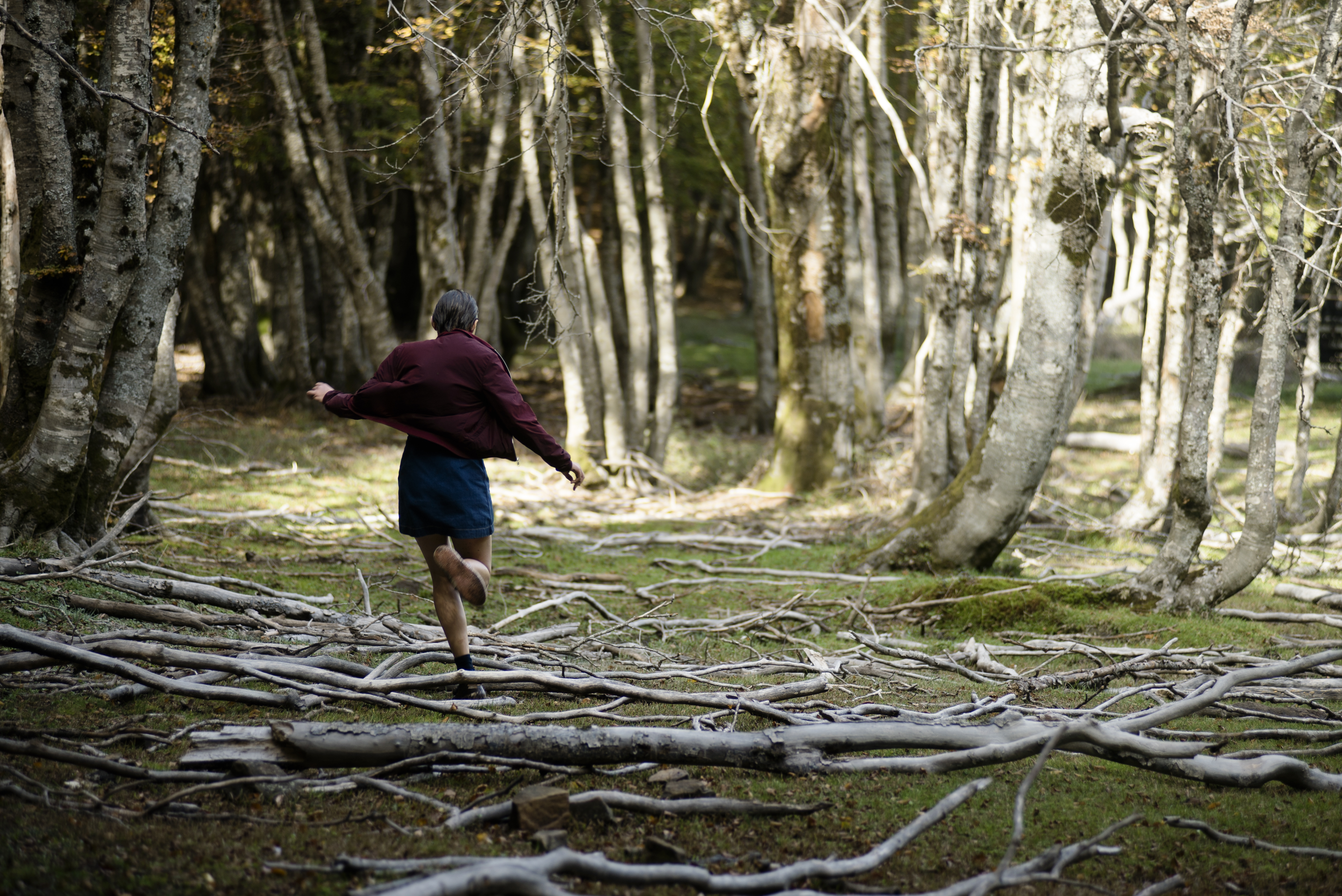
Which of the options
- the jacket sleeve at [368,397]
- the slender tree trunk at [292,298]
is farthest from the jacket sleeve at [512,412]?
the slender tree trunk at [292,298]

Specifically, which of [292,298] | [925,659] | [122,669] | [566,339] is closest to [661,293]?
[566,339]

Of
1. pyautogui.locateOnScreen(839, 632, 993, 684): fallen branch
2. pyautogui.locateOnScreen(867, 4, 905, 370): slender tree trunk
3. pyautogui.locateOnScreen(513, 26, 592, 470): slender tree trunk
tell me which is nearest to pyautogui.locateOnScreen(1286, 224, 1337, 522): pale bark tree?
pyautogui.locateOnScreen(839, 632, 993, 684): fallen branch

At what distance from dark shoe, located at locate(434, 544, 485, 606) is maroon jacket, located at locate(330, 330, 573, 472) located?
22.6 inches

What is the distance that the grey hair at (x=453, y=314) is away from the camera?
231 inches

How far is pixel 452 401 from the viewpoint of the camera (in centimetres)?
567

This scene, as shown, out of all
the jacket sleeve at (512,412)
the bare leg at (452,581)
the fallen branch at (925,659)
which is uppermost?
the jacket sleeve at (512,412)

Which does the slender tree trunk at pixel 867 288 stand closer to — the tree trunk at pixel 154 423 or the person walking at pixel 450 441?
the tree trunk at pixel 154 423

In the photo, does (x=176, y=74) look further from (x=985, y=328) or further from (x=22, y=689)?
(x=985, y=328)

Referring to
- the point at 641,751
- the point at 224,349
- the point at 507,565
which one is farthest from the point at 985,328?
the point at 224,349

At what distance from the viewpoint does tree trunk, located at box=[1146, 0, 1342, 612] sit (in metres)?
7.35

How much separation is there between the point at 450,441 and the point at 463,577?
75 centimetres

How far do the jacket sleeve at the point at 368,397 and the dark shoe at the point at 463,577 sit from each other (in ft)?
2.82

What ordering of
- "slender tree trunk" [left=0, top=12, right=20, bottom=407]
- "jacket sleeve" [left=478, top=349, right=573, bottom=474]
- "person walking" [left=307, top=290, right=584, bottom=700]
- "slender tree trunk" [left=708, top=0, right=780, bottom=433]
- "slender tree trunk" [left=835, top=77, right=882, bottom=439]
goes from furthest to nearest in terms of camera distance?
"slender tree trunk" [left=708, top=0, right=780, bottom=433] < "slender tree trunk" [left=835, top=77, right=882, bottom=439] < "slender tree trunk" [left=0, top=12, right=20, bottom=407] < "jacket sleeve" [left=478, top=349, right=573, bottom=474] < "person walking" [left=307, top=290, right=584, bottom=700]

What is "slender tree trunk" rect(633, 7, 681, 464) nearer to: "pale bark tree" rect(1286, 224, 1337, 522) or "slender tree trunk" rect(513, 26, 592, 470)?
"slender tree trunk" rect(513, 26, 592, 470)
